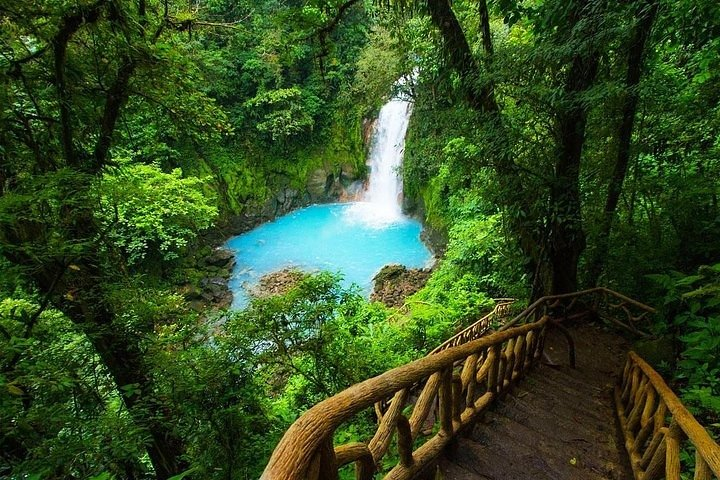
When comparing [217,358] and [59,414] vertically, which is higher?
[59,414]

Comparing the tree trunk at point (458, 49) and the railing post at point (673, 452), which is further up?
the tree trunk at point (458, 49)

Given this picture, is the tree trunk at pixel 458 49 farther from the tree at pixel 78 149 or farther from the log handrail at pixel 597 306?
the tree at pixel 78 149

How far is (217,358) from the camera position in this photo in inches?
158

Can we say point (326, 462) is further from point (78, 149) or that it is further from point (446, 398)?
point (78, 149)

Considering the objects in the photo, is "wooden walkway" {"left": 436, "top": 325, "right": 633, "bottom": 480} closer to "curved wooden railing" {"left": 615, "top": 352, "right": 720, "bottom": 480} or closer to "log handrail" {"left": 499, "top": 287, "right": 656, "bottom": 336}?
"curved wooden railing" {"left": 615, "top": 352, "right": 720, "bottom": 480}

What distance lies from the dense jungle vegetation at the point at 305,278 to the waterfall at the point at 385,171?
12.9 m

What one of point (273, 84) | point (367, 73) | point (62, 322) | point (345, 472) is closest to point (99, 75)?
point (62, 322)

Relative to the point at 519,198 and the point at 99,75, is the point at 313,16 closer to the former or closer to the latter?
the point at 99,75

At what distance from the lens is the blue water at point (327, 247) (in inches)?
585

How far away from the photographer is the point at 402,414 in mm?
2037

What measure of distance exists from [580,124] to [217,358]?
5344mm

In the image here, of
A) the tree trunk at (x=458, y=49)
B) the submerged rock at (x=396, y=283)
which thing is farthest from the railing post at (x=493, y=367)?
the submerged rock at (x=396, y=283)

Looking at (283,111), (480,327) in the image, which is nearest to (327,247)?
(283,111)

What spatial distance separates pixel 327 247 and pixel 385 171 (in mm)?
6456
